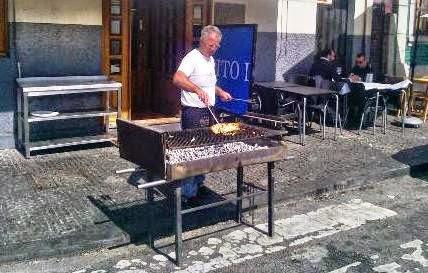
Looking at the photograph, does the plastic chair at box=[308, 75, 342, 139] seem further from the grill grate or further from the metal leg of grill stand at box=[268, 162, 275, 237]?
Answer: the metal leg of grill stand at box=[268, 162, 275, 237]

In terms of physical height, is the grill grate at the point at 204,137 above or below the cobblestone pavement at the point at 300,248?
above

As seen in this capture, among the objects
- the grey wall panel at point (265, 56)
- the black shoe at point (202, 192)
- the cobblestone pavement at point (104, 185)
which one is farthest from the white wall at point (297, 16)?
the black shoe at point (202, 192)

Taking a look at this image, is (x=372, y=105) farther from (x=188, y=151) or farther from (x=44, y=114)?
(x=188, y=151)

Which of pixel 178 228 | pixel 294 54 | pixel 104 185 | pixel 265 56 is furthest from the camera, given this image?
pixel 294 54

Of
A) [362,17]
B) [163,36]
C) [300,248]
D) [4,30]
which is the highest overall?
[362,17]

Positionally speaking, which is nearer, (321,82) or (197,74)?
(197,74)

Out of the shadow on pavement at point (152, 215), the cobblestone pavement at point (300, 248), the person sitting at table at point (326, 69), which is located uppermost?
the person sitting at table at point (326, 69)

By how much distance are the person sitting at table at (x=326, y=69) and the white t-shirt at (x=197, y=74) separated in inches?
205

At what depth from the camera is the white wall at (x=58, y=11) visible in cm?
765

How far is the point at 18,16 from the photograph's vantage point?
7.63 meters

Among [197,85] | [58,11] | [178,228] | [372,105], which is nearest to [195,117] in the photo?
[197,85]

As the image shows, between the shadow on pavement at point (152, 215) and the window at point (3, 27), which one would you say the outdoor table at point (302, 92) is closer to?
the shadow on pavement at point (152, 215)

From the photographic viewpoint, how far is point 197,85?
223 inches

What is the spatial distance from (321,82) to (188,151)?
6.37 metres
